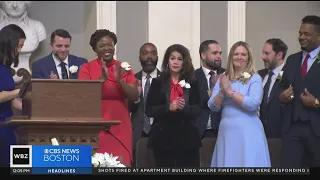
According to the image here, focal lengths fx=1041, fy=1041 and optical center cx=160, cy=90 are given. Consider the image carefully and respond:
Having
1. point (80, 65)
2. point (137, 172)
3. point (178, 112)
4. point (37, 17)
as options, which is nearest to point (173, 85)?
point (178, 112)

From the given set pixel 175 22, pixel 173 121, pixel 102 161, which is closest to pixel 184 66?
pixel 173 121

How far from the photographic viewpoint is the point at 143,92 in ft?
36.4

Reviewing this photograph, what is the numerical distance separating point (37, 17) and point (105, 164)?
20.2 feet

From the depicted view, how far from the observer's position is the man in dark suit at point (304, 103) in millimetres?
10281

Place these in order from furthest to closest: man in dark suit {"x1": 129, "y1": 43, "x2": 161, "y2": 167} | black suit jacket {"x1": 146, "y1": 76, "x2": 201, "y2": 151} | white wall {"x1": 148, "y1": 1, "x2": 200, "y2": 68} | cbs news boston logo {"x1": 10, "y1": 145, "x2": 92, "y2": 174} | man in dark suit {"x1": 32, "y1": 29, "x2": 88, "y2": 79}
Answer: white wall {"x1": 148, "y1": 1, "x2": 200, "y2": 68} → man in dark suit {"x1": 129, "y1": 43, "x2": 161, "y2": 167} → man in dark suit {"x1": 32, "y1": 29, "x2": 88, "y2": 79} → black suit jacket {"x1": 146, "y1": 76, "x2": 201, "y2": 151} → cbs news boston logo {"x1": 10, "y1": 145, "x2": 92, "y2": 174}

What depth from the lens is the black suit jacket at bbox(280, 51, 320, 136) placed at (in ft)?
33.7

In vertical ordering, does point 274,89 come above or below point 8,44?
below

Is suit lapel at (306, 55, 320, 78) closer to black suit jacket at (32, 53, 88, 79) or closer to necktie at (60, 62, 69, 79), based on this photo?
black suit jacket at (32, 53, 88, 79)

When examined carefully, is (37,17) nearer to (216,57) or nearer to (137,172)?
(216,57)

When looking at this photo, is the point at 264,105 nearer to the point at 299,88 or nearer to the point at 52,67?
the point at 299,88

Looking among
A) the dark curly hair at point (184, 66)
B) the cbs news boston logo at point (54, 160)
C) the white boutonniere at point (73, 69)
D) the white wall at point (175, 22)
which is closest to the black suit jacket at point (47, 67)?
the white boutonniere at point (73, 69)

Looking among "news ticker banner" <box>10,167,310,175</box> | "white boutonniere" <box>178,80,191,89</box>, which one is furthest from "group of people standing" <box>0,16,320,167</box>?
"news ticker banner" <box>10,167,310,175</box>

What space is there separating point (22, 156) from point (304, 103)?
3271 mm

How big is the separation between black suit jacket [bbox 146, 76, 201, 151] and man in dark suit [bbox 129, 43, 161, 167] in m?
0.56
